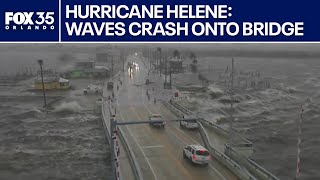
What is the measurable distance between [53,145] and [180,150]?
21100 mm

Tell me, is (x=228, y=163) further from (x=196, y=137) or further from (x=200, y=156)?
(x=196, y=137)

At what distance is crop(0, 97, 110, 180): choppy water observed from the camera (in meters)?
37.0

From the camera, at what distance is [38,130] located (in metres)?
Answer: 54.9

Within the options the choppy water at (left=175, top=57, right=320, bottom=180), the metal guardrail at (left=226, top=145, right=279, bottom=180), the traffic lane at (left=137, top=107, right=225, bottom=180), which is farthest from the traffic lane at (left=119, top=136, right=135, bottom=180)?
the choppy water at (left=175, top=57, right=320, bottom=180)

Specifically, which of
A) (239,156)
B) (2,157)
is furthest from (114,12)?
(2,157)

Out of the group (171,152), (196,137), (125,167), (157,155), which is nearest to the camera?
(125,167)

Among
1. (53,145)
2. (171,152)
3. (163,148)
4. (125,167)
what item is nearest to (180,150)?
(171,152)

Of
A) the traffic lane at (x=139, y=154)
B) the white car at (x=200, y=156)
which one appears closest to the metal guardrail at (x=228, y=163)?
the white car at (x=200, y=156)

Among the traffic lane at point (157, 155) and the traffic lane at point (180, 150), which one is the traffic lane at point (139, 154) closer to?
the traffic lane at point (157, 155)

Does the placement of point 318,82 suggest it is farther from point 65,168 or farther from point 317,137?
point 65,168

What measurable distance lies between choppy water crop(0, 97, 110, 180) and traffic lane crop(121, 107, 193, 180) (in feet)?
15.7

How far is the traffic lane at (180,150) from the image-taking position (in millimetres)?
25188

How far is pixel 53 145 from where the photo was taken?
152ft

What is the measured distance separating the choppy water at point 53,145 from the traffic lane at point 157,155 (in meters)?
4.79
